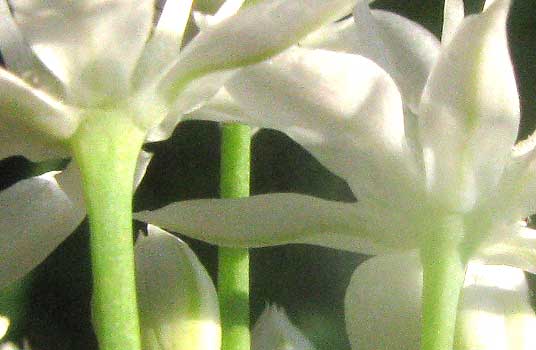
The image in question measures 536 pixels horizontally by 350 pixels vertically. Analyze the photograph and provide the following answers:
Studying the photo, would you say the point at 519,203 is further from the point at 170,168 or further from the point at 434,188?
the point at 170,168

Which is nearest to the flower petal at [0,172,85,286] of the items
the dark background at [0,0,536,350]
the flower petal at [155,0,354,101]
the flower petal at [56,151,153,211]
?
the flower petal at [56,151,153,211]

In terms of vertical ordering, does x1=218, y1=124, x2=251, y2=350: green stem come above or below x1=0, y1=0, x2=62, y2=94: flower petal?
below

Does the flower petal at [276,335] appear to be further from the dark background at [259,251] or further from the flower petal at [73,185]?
the dark background at [259,251]

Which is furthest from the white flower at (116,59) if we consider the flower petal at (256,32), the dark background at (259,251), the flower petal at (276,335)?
the dark background at (259,251)

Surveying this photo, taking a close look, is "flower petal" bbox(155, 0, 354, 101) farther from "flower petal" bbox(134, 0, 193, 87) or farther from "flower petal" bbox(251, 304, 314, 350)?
"flower petal" bbox(251, 304, 314, 350)

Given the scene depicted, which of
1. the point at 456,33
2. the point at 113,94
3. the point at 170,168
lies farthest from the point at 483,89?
the point at 170,168

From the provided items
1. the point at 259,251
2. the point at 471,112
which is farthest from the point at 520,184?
the point at 259,251
